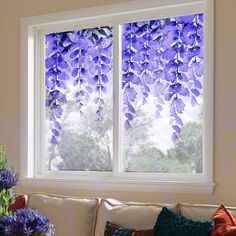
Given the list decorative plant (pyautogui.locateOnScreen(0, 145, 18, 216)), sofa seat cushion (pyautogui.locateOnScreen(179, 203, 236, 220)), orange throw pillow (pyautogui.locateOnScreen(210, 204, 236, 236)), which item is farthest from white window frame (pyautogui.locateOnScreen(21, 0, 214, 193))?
decorative plant (pyautogui.locateOnScreen(0, 145, 18, 216))

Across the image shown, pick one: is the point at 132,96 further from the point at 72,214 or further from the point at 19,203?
the point at 19,203

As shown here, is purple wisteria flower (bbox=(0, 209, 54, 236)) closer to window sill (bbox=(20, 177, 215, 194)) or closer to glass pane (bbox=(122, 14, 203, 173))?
window sill (bbox=(20, 177, 215, 194))

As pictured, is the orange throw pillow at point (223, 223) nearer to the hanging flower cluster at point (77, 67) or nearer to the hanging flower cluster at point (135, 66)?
the hanging flower cluster at point (135, 66)

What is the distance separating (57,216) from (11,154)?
1011 millimetres

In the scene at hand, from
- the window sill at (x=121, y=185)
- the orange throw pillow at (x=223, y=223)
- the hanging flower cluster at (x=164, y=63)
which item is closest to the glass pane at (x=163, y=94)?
the hanging flower cluster at (x=164, y=63)

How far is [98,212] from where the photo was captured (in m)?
3.14

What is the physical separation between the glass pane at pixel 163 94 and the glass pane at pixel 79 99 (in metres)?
0.19

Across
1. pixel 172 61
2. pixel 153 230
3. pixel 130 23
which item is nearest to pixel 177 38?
pixel 172 61

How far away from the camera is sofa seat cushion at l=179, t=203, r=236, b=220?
2.78 m

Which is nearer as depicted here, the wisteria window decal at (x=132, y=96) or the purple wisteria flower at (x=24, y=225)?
the purple wisteria flower at (x=24, y=225)

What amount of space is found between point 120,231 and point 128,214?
0.57ft

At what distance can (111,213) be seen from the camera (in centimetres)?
304

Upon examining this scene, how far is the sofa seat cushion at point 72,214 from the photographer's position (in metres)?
3.14

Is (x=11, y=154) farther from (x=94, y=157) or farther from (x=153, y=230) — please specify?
(x=153, y=230)
